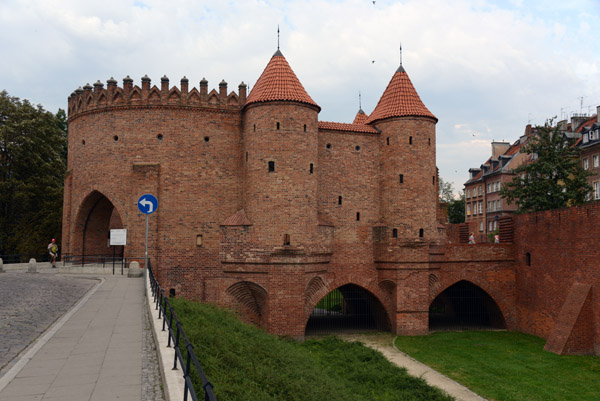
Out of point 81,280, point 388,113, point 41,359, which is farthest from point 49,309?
point 388,113

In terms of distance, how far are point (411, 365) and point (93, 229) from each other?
18.3 meters

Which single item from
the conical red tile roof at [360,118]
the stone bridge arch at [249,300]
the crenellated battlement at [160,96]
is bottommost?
the stone bridge arch at [249,300]

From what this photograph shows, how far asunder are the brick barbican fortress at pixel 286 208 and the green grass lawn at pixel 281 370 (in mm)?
4687

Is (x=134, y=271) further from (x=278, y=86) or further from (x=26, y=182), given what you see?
(x=26, y=182)

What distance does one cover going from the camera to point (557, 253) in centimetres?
2103

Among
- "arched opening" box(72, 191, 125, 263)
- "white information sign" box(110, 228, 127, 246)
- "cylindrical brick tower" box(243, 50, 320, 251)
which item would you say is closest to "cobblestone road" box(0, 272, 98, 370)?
"white information sign" box(110, 228, 127, 246)

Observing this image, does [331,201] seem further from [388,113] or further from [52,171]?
[52,171]

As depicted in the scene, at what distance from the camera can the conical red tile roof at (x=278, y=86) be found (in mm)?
21891

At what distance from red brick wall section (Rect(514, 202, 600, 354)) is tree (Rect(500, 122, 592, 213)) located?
3.20m

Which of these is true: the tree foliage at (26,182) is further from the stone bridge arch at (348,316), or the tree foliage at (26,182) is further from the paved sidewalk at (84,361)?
the paved sidewalk at (84,361)

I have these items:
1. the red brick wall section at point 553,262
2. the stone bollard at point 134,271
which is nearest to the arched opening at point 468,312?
the red brick wall section at point 553,262

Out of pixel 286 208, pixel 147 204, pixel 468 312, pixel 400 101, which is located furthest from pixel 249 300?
pixel 468 312

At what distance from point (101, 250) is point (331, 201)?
43.5 feet

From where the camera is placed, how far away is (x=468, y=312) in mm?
27250
